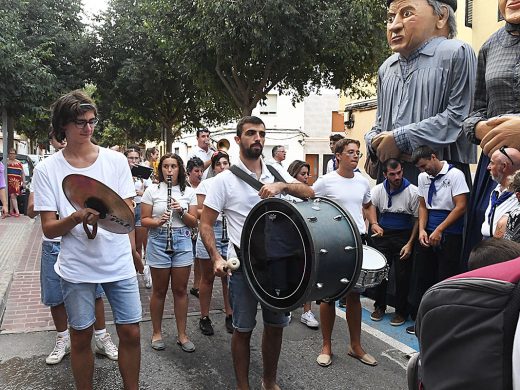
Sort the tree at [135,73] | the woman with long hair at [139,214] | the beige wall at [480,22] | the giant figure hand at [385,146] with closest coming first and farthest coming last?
the giant figure hand at [385,146] < the woman with long hair at [139,214] < the beige wall at [480,22] < the tree at [135,73]

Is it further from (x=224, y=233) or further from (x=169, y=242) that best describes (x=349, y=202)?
(x=169, y=242)

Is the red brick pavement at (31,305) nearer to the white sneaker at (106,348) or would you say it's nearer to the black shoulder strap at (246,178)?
the white sneaker at (106,348)

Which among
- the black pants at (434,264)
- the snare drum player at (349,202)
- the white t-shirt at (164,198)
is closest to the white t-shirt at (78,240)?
the white t-shirt at (164,198)

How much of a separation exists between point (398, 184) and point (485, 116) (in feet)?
7.74

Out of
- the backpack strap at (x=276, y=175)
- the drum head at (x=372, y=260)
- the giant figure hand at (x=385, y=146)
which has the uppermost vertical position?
the giant figure hand at (x=385, y=146)

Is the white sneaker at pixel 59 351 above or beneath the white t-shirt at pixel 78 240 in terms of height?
beneath

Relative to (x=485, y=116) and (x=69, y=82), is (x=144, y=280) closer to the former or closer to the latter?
(x=485, y=116)

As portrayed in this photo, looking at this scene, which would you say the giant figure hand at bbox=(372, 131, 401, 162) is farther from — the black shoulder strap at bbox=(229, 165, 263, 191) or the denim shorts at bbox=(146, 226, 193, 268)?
the denim shorts at bbox=(146, 226, 193, 268)

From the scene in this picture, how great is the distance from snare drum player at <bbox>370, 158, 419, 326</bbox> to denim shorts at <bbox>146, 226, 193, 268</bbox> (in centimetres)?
207

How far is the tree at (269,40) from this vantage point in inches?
405

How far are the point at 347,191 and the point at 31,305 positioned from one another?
4.00 m

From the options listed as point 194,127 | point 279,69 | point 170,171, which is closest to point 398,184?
point 170,171

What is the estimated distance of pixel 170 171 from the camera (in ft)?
16.6

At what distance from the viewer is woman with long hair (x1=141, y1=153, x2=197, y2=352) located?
4531 millimetres
